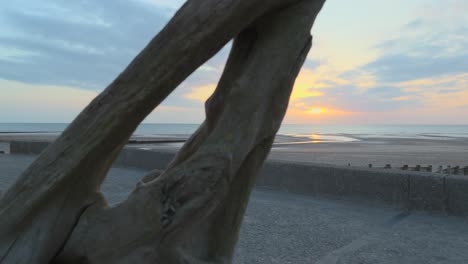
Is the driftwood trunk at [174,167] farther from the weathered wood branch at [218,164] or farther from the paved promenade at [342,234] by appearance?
the paved promenade at [342,234]

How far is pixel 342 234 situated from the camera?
480 cm

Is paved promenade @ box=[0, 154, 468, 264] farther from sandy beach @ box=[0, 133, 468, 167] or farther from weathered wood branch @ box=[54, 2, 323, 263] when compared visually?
sandy beach @ box=[0, 133, 468, 167]

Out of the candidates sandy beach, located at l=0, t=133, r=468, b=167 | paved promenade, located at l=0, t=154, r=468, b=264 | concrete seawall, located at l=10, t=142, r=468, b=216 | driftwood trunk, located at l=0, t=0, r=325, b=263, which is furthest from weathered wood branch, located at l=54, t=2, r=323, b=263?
sandy beach, located at l=0, t=133, r=468, b=167

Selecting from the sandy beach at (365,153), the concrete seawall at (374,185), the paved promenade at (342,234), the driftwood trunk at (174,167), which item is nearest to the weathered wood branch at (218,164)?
the driftwood trunk at (174,167)

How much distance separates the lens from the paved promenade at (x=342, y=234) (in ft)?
13.2

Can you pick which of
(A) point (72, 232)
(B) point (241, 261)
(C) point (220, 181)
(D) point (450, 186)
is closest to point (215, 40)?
(C) point (220, 181)

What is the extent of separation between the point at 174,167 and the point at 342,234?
317 cm

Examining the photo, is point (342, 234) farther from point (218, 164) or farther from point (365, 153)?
point (365, 153)

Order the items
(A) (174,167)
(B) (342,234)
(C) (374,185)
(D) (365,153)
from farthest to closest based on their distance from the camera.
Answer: (D) (365,153)
(C) (374,185)
(B) (342,234)
(A) (174,167)

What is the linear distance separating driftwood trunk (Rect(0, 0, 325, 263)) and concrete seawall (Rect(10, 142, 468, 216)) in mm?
4256

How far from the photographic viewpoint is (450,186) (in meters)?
5.59

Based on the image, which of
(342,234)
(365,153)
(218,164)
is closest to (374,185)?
(342,234)

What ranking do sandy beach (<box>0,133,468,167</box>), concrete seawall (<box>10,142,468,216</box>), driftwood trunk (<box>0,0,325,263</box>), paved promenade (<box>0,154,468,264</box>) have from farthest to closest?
sandy beach (<box>0,133,468,167</box>)
concrete seawall (<box>10,142,468,216</box>)
paved promenade (<box>0,154,468,264</box>)
driftwood trunk (<box>0,0,325,263</box>)

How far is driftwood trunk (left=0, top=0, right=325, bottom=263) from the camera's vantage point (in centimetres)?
214
